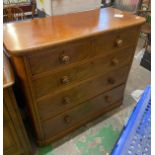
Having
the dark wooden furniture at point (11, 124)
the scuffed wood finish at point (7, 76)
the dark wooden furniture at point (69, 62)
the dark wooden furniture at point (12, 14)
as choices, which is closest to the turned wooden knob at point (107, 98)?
the dark wooden furniture at point (69, 62)

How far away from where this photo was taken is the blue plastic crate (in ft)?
2.54

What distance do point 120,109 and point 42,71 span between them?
110 cm

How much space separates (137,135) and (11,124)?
0.75 m

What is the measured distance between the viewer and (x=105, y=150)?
4.58 ft

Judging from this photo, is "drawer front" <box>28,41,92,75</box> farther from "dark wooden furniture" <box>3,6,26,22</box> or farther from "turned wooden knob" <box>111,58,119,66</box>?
"dark wooden furniture" <box>3,6,26,22</box>

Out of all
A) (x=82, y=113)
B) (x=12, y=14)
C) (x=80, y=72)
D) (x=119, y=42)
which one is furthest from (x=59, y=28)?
(x=12, y=14)

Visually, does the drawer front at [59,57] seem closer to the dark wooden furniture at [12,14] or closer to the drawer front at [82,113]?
the drawer front at [82,113]

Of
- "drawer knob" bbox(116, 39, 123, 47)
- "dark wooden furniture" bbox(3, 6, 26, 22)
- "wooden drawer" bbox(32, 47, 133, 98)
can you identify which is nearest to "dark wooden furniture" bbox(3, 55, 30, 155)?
"wooden drawer" bbox(32, 47, 133, 98)

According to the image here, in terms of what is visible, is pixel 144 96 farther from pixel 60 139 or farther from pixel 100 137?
pixel 60 139

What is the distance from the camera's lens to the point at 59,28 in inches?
43.0

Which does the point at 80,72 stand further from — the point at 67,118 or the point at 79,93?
the point at 67,118

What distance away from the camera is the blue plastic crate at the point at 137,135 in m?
0.77

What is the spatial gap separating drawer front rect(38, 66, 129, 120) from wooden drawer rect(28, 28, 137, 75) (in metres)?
0.24

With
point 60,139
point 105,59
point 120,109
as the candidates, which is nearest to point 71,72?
point 105,59
